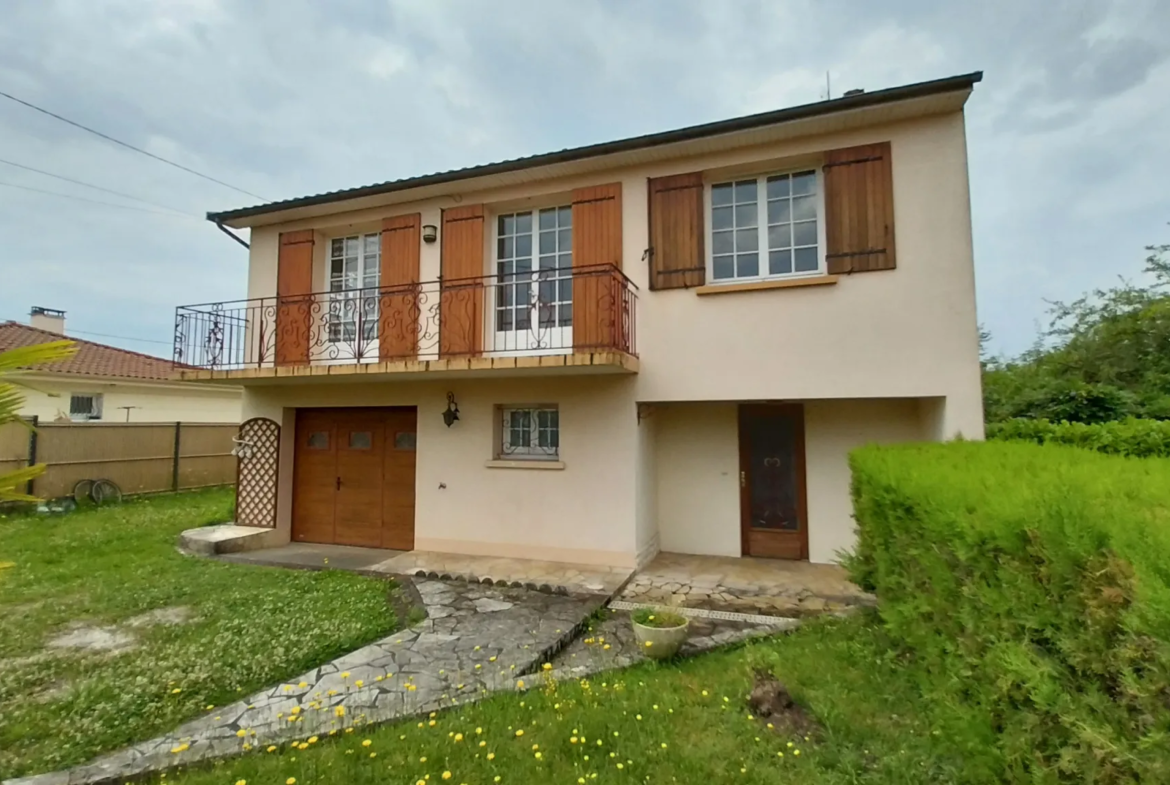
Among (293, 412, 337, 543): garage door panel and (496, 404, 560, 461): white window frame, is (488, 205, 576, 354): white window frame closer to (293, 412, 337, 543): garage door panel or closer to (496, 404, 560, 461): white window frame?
(496, 404, 560, 461): white window frame

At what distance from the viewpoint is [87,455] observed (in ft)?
47.4

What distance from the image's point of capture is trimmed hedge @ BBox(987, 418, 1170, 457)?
652 cm

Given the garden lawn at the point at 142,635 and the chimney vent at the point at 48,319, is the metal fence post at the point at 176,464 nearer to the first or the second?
the garden lawn at the point at 142,635

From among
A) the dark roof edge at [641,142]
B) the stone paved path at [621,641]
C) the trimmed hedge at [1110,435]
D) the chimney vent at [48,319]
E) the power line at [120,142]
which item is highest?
the power line at [120,142]

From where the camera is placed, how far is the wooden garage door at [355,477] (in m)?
10.0

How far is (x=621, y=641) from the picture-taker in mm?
5625

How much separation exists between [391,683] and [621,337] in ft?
17.0

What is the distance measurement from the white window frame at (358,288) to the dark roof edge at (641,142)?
3.07ft

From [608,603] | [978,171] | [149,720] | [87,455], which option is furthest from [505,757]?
[87,455]

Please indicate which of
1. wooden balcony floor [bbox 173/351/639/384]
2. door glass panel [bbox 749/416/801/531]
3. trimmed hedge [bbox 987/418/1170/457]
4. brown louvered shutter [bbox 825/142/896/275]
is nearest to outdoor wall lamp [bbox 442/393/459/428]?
wooden balcony floor [bbox 173/351/639/384]

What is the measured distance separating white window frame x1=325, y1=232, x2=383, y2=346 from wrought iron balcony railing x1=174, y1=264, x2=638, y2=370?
0.09 ft

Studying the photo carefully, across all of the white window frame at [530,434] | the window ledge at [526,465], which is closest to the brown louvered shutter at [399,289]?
the white window frame at [530,434]

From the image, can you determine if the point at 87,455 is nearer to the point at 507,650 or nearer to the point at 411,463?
the point at 411,463

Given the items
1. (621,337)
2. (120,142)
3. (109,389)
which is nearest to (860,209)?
(621,337)
